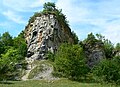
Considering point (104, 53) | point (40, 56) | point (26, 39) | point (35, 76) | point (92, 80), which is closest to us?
point (92, 80)

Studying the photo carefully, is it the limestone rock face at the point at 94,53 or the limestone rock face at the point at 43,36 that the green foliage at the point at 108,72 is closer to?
the limestone rock face at the point at 43,36

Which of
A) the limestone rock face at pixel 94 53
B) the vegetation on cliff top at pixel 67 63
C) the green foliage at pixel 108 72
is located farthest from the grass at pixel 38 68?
the limestone rock face at pixel 94 53

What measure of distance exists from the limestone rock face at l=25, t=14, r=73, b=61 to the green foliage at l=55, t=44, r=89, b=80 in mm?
20367

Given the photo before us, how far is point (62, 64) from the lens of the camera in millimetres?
68375

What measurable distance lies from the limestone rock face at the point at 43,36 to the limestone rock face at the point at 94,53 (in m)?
12.3

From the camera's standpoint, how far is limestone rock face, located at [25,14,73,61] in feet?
304

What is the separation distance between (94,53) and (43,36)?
22.0 m

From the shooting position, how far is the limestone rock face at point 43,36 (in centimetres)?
9256

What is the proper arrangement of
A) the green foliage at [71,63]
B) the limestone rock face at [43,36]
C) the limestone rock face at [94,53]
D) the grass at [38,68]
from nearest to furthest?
the green foliage at [71,63], the grass at [38,68], the limestone rock face at [43,36], the limestone rock face at [94,53]

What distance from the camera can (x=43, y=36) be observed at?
3708 inches

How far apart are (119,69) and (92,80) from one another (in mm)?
9569

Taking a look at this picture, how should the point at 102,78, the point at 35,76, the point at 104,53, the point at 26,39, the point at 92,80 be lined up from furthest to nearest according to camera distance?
the point at 104,53 → the point at 26,39 → the point at 35,76 → the point at 92,80 → the point at 102,78

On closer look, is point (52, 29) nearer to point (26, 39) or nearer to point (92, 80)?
point (26, 39)

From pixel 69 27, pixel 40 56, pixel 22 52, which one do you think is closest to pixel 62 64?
pixel 40 56
